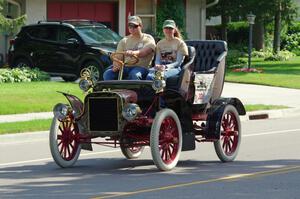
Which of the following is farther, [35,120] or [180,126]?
[35,120]

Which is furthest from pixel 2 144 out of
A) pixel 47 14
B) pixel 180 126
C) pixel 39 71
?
pixel 47 14

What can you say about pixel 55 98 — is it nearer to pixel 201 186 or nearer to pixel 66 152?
pixel 66 152

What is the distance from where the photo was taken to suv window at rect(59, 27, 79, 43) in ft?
91.1

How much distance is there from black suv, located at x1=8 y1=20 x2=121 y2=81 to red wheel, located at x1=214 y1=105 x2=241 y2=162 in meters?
13.5

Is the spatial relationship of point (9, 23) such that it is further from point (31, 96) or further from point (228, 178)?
point (228, 178)

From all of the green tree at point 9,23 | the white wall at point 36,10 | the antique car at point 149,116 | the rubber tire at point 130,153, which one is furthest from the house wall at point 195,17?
the antique car at point 149,116

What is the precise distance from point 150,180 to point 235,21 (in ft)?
153

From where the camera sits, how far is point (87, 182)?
1080cm

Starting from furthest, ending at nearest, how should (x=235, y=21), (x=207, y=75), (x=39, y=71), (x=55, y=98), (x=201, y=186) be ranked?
(x=235, y=21) → (x=39, y=71) → (x=55, y=98) → (x=207, y=75) → (x=201, y=186)

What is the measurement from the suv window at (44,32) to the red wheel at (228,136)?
52.1 feet

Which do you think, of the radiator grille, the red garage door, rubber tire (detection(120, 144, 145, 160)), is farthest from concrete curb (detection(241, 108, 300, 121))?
the red garage door

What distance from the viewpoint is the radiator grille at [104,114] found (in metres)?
11.7

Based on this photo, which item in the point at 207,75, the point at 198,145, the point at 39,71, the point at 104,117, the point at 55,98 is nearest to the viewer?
the point at 104,117

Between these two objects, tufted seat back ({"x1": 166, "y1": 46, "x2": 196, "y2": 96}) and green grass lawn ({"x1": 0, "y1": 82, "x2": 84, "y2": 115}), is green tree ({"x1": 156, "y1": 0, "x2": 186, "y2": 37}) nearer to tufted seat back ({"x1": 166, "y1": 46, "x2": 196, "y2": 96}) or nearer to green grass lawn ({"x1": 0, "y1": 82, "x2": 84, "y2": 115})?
green grass lawn ({"x1": 0, "y1": 82, "x2": 84, "y2": 115})
